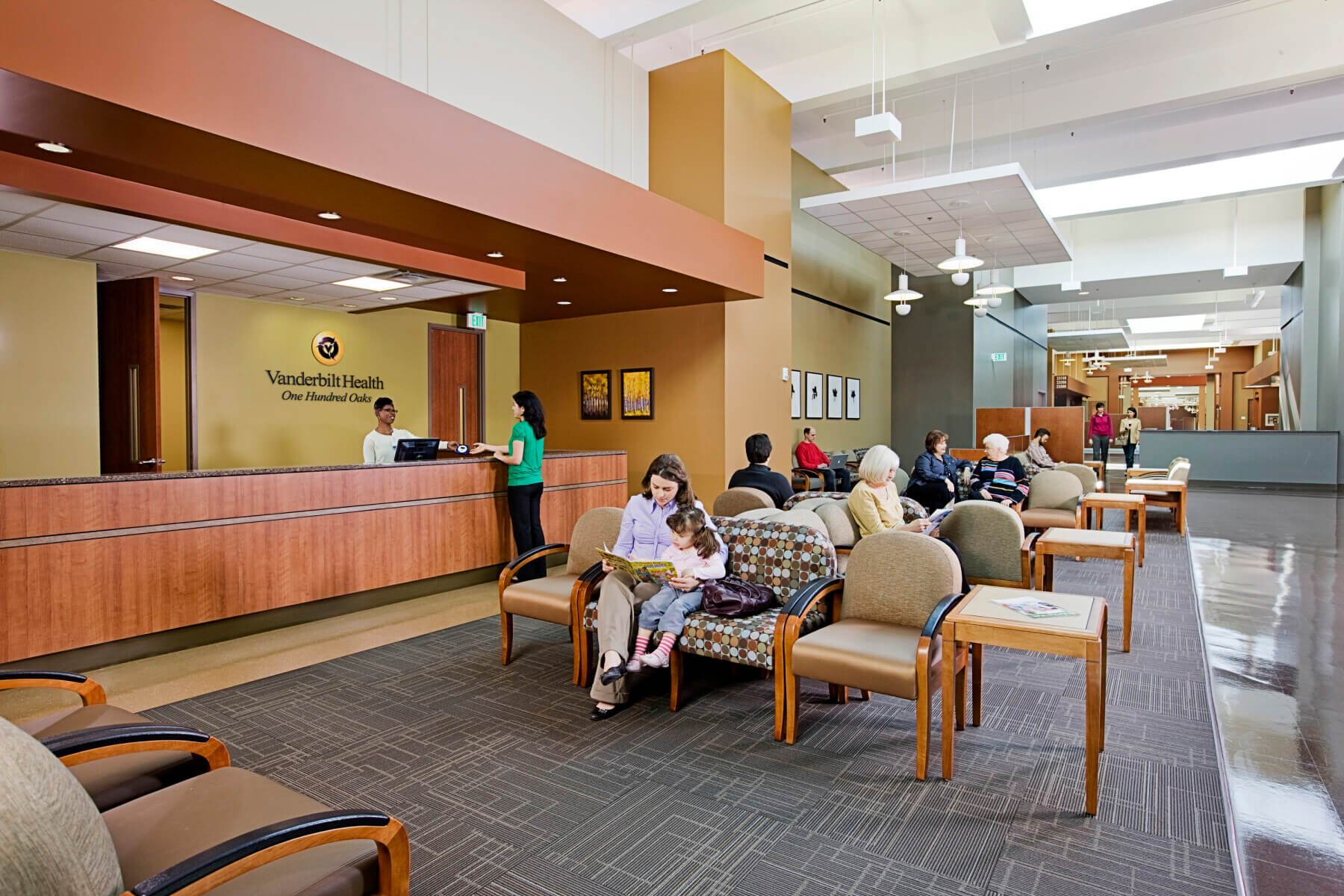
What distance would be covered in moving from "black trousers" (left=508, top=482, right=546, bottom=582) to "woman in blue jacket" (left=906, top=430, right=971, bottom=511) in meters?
3.28

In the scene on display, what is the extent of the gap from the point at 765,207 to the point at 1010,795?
24.4 feet

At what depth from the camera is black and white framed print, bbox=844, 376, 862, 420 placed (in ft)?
46.0

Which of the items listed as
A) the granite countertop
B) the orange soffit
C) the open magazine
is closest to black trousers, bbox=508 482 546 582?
the granite countertop

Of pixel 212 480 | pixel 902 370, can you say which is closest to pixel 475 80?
pixel 212 480

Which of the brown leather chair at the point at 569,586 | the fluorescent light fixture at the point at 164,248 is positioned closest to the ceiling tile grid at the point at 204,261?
the fluorescent light fixture at the point at 164,248

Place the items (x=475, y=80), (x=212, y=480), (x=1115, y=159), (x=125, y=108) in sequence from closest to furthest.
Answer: (x=125, y=108)
(x=212, y=480)
(x=475, y=80)
(x=1115, y=159)

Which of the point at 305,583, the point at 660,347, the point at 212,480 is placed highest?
the point at 660,347

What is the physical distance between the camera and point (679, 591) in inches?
148

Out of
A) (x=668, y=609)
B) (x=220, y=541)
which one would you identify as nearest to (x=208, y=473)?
(x=220, y=541)

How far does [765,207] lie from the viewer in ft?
29.4

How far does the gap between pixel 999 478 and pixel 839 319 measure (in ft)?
25.4

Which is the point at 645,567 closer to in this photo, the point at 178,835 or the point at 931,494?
the point at 178,835

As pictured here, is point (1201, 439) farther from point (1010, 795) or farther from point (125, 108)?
point (125, 108)

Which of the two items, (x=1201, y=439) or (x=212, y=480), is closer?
(x=212, y=480)
